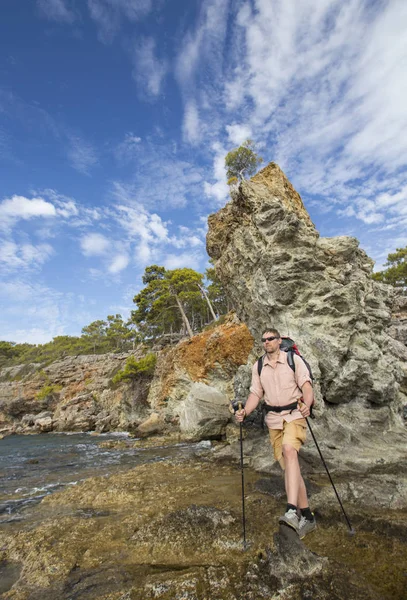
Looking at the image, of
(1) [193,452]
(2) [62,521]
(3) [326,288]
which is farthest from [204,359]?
(2) [62,521]

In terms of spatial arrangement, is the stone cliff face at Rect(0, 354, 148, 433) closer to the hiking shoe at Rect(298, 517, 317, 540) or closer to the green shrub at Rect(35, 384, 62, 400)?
the green shrub at Rect(35, 384, 62, 400)

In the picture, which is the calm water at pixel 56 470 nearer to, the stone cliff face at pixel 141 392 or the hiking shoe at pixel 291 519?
the stone cliff face at pixel 141 392

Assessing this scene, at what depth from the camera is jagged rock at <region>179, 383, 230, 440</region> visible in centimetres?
1777

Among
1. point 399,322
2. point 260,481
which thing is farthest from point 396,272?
point 260,481

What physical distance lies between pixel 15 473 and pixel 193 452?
8.12 meters

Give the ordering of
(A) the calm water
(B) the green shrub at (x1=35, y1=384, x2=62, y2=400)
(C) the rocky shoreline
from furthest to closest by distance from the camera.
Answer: (B) the green shrub at (x1=35, y1=384, x2=62, y2=400) → (A) the calm water → (C) the rocky shoreline

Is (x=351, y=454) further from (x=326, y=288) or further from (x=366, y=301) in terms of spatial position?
(x=366, y=301)

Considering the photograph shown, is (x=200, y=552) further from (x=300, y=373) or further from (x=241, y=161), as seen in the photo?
(x=241, y=161)

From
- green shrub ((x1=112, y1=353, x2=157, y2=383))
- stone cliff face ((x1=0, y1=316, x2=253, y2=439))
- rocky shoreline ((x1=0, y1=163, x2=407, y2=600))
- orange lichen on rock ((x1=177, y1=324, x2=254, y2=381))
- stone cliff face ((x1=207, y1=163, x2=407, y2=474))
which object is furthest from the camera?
green shrub ((x1=112, y1=353, x2=157, y2=383))

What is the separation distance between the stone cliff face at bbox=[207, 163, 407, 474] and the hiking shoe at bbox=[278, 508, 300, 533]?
607cm

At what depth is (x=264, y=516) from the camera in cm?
531

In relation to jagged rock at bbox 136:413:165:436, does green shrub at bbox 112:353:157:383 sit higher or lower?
higher

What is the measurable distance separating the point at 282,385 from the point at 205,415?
1432 centimetres

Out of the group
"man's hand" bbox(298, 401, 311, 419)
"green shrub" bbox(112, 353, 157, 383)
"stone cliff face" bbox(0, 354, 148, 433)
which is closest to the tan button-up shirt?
"man's hand" bbox(298, 401, 311, 419)
